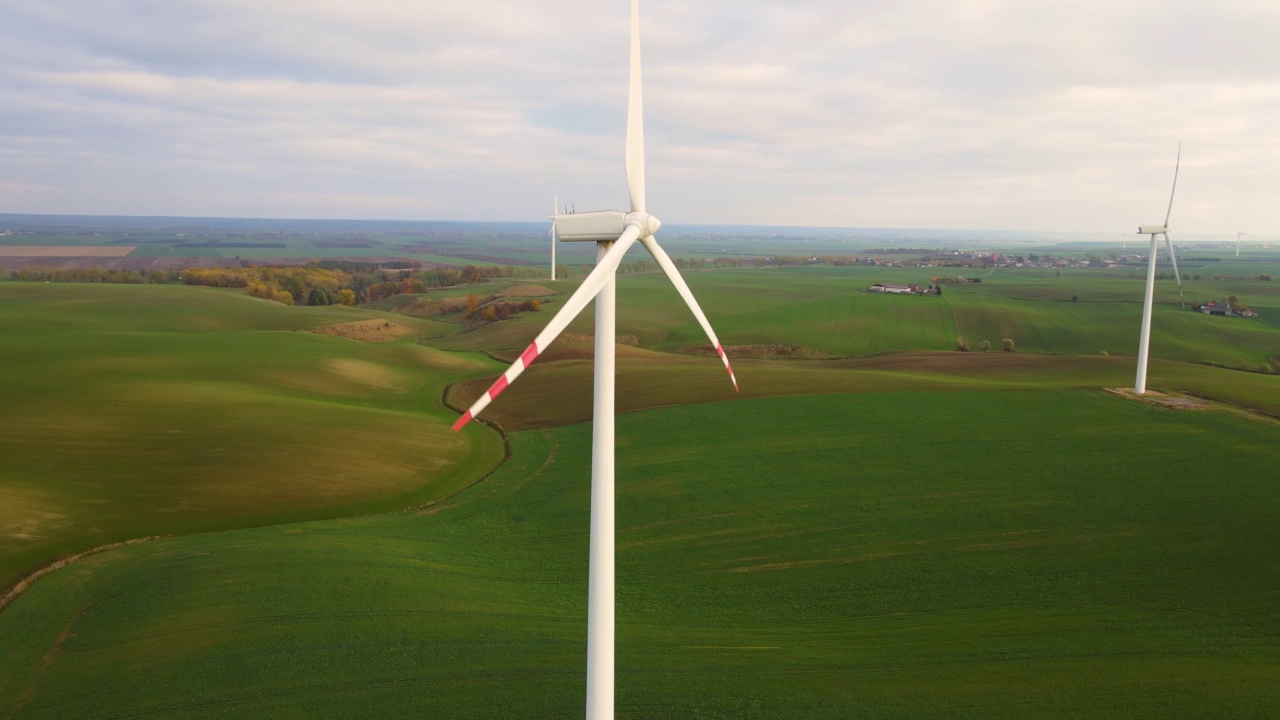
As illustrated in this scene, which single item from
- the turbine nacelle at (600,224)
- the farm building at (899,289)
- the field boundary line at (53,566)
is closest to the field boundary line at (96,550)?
the field boundary line at (53,566)

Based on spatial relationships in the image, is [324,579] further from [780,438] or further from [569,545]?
[780,438]

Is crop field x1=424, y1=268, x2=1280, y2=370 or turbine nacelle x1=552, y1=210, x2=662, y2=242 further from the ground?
turbine nacelle x1=552, y1=210, x2=662, y2=242

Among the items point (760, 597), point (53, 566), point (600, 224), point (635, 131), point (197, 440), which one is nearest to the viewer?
point (600, 224)

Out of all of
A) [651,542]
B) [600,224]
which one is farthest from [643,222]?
[651,542]

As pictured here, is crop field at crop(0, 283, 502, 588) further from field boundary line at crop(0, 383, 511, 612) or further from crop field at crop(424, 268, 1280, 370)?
crop field at crop(424, 268, 1280, 370)

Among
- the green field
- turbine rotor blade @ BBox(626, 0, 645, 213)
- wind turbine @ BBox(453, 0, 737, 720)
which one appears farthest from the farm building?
wind turbine @ BBox(453, 0, 737, 720)

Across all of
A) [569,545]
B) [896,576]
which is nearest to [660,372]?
[569,545]

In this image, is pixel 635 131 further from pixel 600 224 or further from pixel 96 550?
pixel 96 550
